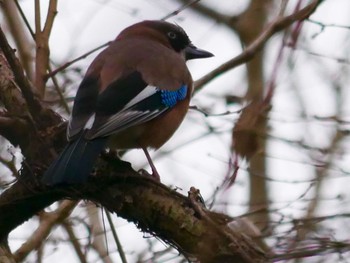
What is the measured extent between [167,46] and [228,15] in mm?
2509

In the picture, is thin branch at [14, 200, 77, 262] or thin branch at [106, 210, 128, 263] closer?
thin branch at [106, 210, 128, 263]

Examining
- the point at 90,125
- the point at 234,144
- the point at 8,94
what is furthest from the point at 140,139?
the point at 234,144

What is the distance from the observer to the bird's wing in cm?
492

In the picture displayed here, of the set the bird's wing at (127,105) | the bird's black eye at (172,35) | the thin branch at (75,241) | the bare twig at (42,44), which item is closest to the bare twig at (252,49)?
the bird's wing at (127,105)

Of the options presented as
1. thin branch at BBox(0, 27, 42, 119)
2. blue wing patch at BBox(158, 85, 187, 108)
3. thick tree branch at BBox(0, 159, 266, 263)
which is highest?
blue wing patch at BBox(158, 85, 187, 108)

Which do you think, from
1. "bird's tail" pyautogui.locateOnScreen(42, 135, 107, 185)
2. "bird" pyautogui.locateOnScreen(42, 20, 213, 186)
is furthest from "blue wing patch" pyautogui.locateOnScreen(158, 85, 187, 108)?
"bird's tail" pyautogui.locateOnScreen(42, 135, 107, 185)

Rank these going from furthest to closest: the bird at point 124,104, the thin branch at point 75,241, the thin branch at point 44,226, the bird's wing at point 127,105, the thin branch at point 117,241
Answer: the thin branch at point 75,241, the thin branch at point 44,226, the thin branch at point 117,241, the bird's wing at point 127,105, the bird at point 124,104

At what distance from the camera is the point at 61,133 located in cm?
484

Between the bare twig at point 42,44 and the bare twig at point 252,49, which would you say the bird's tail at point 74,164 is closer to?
the bare twig at point 42,44

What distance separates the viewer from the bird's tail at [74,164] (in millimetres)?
4305

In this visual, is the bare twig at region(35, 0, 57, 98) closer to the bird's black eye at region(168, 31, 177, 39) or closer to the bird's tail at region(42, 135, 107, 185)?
the bird's tail at region(42, 135, 107, 185)

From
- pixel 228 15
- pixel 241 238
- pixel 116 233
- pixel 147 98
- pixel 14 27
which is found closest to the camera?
pixel 241 238

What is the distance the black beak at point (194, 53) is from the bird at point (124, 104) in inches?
14.0

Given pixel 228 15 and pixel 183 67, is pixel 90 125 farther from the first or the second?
pixel 228 15
